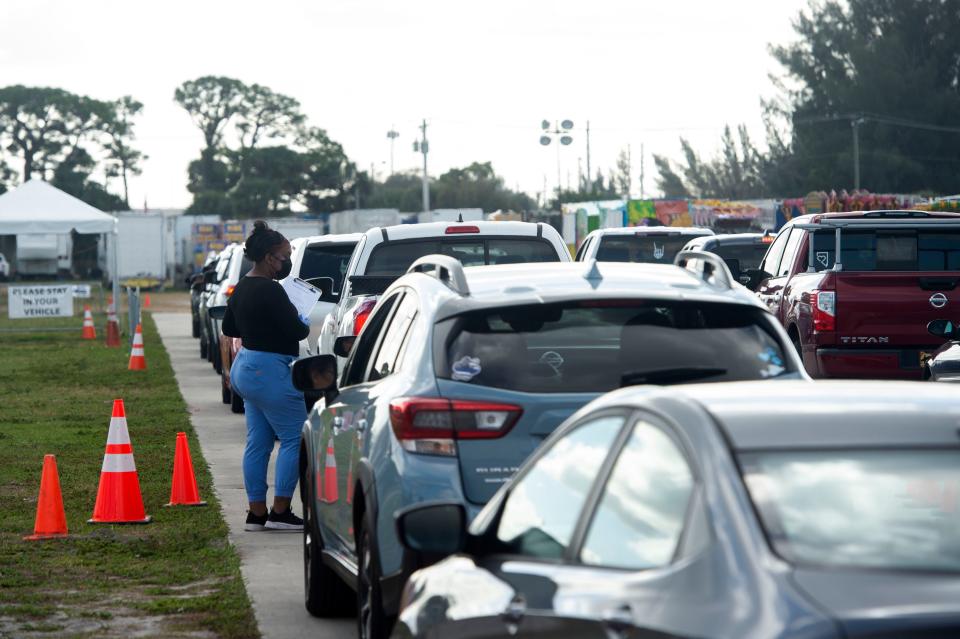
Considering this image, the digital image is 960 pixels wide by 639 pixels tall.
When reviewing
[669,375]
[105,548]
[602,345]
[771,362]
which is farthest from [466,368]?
[105,548]

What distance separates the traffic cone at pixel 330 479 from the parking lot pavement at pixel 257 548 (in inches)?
23.6

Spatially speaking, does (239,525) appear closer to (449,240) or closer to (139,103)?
(449,240)

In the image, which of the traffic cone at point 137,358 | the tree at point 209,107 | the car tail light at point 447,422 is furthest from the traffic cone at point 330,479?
the tree at point 209,107

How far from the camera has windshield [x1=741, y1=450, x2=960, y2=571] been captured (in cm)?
316

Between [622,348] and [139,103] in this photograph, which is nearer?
[622,348]

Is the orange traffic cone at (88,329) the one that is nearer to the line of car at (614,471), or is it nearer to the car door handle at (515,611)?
the line of car at (614,471)

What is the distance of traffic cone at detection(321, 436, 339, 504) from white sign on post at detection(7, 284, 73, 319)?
29852mm

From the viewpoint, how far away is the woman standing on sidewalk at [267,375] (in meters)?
10.3

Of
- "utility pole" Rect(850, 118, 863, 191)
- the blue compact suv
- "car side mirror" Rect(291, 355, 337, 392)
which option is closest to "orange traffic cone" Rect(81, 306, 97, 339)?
"car side mirror" Rect(291, 355, 337, 392)

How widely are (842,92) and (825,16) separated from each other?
157 inches

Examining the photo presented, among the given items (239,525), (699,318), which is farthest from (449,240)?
(699,318)

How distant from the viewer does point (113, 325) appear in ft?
115

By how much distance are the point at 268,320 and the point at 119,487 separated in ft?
5.47

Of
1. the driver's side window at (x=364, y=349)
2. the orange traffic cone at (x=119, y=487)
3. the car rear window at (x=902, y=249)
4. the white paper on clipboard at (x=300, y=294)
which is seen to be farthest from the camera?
the car rear window at (x=902, y=249)
